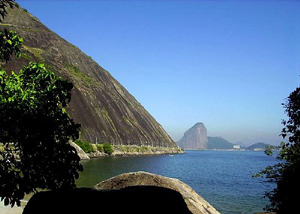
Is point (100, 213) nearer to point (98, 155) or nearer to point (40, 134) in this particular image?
point (40, 134)

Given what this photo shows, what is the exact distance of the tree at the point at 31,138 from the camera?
6160mm

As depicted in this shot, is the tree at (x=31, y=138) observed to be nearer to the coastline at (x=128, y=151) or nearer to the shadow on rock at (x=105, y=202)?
the shadow on rock at (x=105, y=202)

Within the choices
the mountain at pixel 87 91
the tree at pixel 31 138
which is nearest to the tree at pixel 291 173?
the tree at pixel 31 138

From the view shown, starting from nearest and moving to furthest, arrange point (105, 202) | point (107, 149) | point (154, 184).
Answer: point (105, 202)
point (154, 184)
point (107, 149)

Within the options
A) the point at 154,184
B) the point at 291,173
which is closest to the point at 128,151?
the point at 154,184

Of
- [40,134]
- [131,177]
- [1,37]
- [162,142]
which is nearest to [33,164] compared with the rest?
[40,134]

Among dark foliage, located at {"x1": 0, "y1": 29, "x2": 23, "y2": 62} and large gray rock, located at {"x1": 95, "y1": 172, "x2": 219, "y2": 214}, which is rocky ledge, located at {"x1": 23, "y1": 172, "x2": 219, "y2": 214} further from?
dark foliage, located at {"x1": 0, "y1": 29, "x2": 23, "y2": 62}

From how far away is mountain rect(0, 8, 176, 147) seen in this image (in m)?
114

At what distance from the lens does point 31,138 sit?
6281mm

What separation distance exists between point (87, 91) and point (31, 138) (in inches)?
5054

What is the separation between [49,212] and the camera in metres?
6.86

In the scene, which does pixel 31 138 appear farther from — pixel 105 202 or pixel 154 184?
pixel 154 184

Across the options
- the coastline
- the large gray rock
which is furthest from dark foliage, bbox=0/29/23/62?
the coastline

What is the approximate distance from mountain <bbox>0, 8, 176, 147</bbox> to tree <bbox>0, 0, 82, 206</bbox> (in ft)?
328
